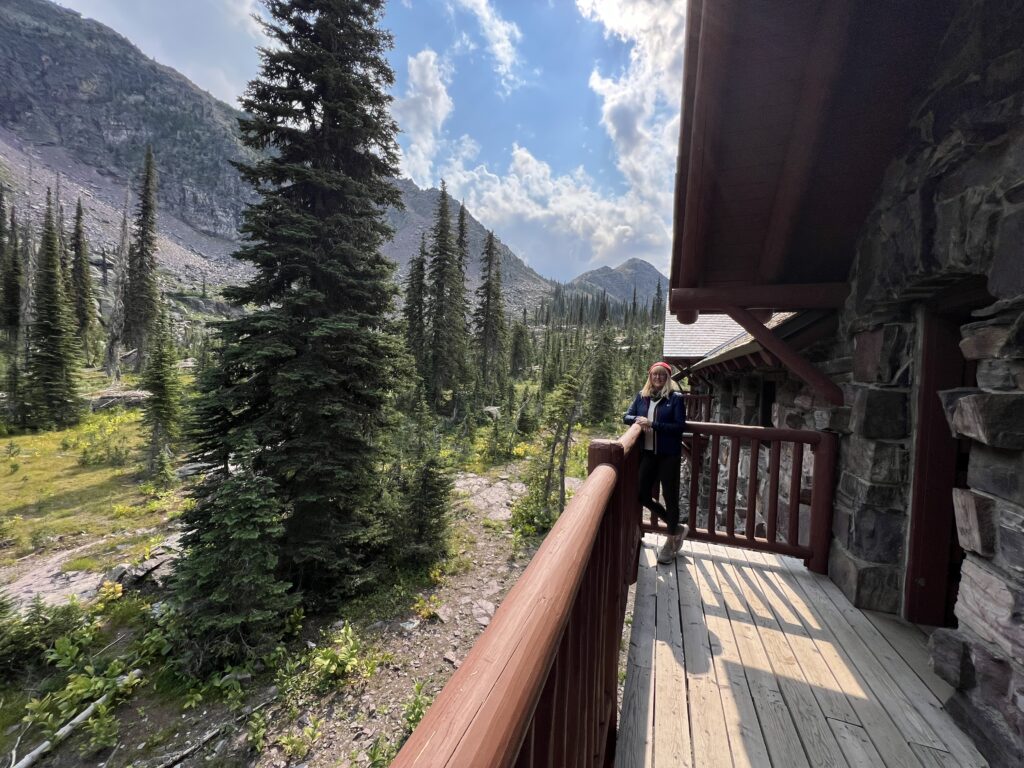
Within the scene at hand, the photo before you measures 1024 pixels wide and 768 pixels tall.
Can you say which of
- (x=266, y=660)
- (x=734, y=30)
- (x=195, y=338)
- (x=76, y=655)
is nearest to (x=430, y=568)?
(x=266, y=660)

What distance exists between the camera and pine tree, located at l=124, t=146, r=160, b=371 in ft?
95.5

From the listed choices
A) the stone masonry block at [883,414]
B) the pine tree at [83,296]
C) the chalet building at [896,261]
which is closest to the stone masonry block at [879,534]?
the chalet building at [896,261]

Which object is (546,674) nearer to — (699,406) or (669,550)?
(669,550)

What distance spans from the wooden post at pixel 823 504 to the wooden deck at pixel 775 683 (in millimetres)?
161

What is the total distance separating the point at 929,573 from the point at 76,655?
10104mm

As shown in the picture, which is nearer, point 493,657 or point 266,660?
point 493,657

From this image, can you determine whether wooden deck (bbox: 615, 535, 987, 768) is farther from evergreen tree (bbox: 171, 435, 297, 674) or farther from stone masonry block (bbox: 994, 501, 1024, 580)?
evergreen tree (bbox: 171, 435, 297, 674)

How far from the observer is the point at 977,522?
204 cm

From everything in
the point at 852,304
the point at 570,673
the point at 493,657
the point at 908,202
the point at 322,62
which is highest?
the point at 322,62

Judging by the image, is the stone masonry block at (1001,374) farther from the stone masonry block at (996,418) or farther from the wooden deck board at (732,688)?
the wooden deck board at (732,688)

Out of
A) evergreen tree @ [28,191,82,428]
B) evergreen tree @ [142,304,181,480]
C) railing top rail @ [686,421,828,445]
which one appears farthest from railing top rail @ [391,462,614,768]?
evergreen tree @ [28,191,82,428]

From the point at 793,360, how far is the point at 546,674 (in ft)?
12.1

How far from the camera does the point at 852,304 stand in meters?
3.40

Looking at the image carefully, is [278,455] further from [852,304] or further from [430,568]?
[852,304]
